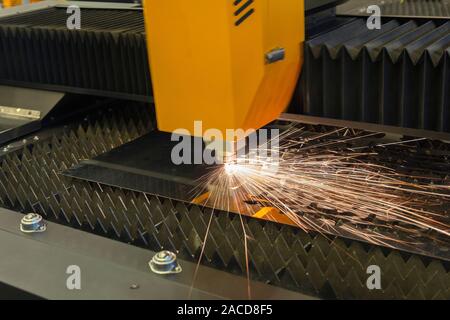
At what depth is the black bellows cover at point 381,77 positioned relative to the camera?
50.4 inches

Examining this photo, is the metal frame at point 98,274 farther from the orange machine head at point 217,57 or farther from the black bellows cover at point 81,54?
the black bellows cover at point 81,54

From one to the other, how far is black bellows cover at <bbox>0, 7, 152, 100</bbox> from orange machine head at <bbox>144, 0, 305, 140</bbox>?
56cm

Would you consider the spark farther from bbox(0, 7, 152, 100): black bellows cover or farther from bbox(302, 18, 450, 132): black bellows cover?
bbox(0, 7, 152, 100): black bellows cover

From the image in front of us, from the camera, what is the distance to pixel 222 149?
1.25 meters

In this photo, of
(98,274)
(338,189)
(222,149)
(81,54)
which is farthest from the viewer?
(81,54)

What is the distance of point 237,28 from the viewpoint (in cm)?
110

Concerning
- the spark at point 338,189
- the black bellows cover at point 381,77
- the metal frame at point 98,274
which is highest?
the black bellows cover at point 381,77

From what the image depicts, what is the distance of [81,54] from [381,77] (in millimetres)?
948

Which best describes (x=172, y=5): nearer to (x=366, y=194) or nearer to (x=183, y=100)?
(x=183, y=100)

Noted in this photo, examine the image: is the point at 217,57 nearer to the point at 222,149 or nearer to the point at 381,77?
the point at 222,149

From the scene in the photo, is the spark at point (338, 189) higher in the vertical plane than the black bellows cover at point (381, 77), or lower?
lower

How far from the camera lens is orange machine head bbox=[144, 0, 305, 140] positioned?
1.10 meters

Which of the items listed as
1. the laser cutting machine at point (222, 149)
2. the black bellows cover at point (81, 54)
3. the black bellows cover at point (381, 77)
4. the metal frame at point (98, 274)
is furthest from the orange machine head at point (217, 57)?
the black bellows cover at point (81, 54)

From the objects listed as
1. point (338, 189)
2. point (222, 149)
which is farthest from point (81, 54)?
point (338, 189)
